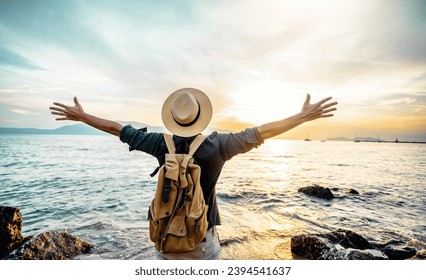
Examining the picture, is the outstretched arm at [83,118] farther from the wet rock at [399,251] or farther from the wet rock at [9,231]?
the wet rock at [399,251]

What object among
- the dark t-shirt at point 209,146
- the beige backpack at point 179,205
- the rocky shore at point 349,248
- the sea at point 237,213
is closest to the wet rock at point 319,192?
the sea at point 237,213

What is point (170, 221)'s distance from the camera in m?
1.97

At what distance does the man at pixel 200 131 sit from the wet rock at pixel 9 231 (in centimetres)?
389

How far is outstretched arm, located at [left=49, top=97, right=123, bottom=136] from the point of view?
231cm

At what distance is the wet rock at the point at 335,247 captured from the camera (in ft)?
14.7

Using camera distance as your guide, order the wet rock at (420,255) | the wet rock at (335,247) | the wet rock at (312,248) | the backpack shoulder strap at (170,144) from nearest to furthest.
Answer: the backpack shoulder strap at (170,144), the wet rock at (335,247), the wet rock at (312,248), the wet rock at (420,255)

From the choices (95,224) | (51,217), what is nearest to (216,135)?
(95,224)

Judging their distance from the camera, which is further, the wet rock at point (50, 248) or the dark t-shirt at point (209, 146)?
the wet rock at point (50, 248)

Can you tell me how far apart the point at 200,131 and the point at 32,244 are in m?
4.64

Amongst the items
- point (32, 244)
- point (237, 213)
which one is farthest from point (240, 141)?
point (237, 213)

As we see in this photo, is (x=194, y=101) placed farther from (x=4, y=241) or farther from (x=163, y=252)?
(x=4, y=241)

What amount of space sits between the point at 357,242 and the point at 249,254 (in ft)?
8.02

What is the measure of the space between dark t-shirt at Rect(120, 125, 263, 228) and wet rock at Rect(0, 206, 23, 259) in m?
4.42

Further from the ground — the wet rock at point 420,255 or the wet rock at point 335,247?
the wet rock at point 335,247
